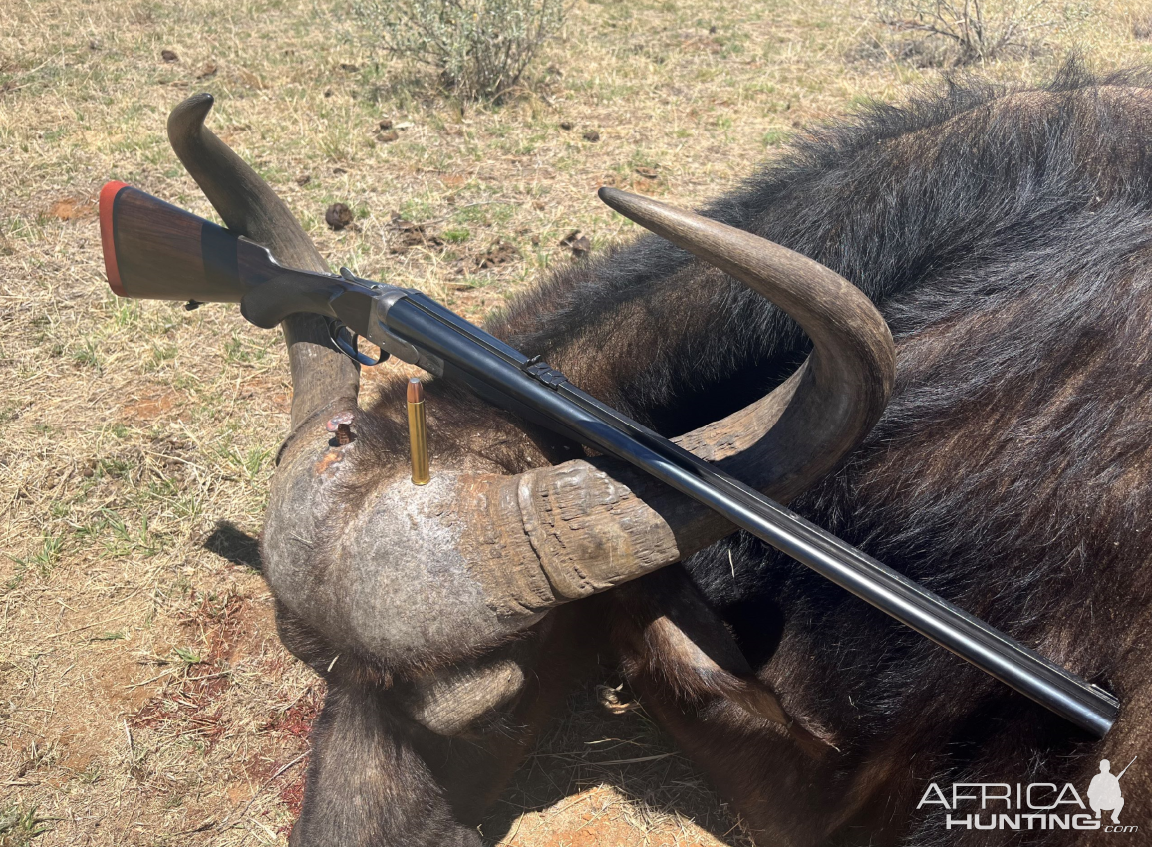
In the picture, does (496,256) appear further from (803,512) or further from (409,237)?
(803,512)

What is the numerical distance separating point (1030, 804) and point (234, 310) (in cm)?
491


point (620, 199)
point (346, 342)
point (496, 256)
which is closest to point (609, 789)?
point (346, 342)

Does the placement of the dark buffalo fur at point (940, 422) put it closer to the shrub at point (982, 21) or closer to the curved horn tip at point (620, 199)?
the curved horn tip at point (620, 199)

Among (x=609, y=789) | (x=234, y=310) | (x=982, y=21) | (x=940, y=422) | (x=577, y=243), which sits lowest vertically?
(x=609, y=789)

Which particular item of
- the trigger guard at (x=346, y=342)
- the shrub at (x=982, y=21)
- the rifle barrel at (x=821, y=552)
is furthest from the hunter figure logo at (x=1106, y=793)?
the shrub at (x=982, y=21)

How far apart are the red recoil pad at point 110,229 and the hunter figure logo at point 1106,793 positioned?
3.63 meters

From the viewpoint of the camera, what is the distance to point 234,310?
17.8ft

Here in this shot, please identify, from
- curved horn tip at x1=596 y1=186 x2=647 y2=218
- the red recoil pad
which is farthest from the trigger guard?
curved horn tip at x1=596 y1=186 x2=647 y2=218

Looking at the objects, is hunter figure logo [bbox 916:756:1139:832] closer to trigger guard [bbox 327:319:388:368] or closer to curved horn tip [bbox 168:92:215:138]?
trigger guard [bbox 327:319:388:368]

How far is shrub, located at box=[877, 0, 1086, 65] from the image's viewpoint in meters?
8.66

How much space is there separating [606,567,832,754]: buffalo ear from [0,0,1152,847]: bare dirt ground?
0.80 m

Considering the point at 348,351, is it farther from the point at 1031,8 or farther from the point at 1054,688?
the point at 1031,8

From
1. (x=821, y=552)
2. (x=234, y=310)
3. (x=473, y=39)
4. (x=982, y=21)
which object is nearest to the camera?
(x=821, y=552)

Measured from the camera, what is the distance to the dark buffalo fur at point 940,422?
238cm
